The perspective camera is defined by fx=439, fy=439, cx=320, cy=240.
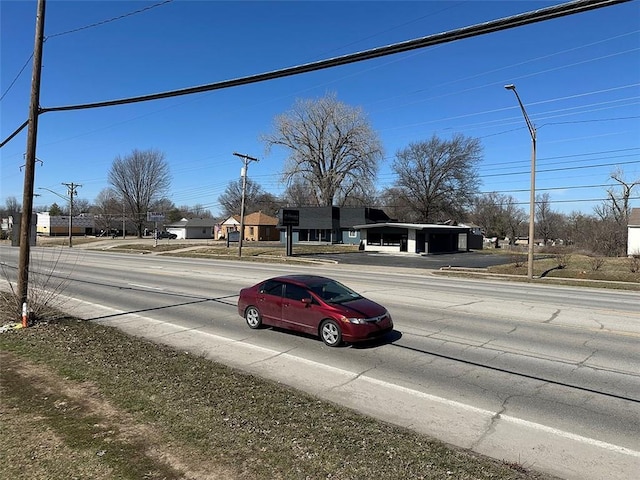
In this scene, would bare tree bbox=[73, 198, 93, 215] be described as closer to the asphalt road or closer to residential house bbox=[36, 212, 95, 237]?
residential house bbox=[36, 212, 95, 237]

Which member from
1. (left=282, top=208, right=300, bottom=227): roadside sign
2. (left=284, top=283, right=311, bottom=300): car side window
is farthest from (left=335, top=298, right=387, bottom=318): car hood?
(left=282, top=208, right=300, bottom=227): roadside sign

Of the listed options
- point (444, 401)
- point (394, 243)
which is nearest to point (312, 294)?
point (444, 401)

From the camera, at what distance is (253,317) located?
1048 cm

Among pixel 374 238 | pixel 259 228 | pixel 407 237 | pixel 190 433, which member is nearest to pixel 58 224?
pixel 259 228

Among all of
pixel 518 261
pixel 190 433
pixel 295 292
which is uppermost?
pixel 295 292

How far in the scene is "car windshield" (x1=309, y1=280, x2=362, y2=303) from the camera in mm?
9320

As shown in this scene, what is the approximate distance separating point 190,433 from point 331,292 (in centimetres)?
541

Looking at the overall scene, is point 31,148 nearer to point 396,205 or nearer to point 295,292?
point 295,292

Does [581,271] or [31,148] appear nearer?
[31,148]

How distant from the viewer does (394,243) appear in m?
50.0

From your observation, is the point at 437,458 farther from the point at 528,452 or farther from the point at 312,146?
the point at 312,146

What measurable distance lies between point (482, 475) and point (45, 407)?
4.94 m

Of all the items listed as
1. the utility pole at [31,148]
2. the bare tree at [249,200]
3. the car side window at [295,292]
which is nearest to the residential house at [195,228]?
the bare tree at [249,200]

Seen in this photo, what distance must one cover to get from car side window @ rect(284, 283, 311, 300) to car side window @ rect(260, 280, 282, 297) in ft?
0.69
